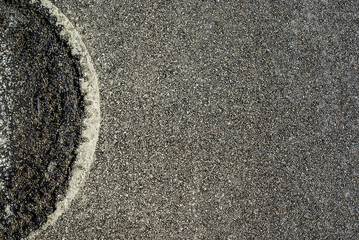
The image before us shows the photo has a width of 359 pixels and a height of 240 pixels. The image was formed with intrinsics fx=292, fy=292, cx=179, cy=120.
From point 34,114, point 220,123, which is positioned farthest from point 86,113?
point 220,123

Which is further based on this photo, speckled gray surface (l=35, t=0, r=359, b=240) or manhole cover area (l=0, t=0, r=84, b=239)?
speckled gray surface (l=35, t=0, r=359, b=240)

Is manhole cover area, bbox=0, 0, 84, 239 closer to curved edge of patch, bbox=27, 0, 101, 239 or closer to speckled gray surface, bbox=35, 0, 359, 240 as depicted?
curved edge of patch, bbox=27, 0, 101, 239

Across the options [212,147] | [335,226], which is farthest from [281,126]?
[335,226]

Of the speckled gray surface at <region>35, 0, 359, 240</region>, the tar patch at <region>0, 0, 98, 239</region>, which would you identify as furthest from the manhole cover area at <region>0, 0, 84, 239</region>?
the speckled gray surface at <region>35, 0, 359, 240</region>

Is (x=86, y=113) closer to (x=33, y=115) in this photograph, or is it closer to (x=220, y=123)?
(x=33, y=115)

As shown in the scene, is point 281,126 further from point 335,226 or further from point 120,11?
point 120,11
